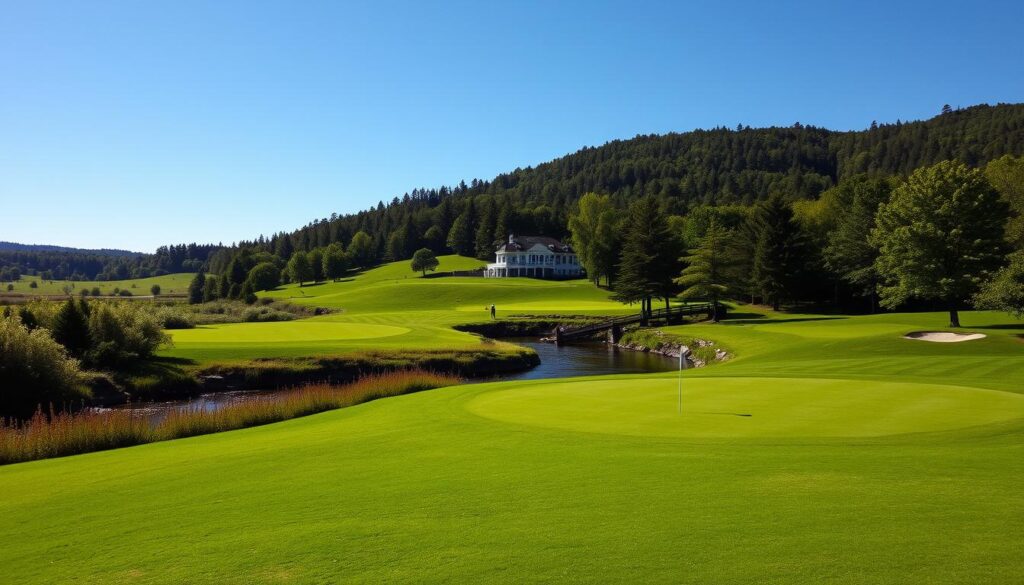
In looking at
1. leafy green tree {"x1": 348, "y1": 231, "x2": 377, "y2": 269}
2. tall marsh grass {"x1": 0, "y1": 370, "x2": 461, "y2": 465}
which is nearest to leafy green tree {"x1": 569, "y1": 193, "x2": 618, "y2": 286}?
leafy green tree {"x1": 348, "y1": 231, "x2": 377, "y2": 269}

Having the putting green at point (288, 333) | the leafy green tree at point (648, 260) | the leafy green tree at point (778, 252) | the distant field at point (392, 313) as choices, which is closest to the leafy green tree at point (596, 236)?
the distant field at point (392, 313)

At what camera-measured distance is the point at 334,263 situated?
448ft

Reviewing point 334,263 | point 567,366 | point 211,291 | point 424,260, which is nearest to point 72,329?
point 567,366

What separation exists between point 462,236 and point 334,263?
31.4 meters

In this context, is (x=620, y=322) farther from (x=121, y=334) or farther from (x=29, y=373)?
(x=29, y=373)

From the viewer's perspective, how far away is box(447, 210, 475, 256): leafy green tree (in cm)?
15575

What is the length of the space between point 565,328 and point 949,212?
3112 centimetres

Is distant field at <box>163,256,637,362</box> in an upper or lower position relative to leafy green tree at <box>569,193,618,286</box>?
lower

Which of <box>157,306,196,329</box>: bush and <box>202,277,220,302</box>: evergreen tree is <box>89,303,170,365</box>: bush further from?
<box>202,277,220,302</box>: evergreen tree

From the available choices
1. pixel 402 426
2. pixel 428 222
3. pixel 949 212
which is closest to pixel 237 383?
pixel 402 426

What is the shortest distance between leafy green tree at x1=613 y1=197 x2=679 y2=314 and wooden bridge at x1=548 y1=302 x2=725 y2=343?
154 cm

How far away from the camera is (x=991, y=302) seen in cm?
3350

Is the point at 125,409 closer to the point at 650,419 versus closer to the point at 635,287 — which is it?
the point at 650,419

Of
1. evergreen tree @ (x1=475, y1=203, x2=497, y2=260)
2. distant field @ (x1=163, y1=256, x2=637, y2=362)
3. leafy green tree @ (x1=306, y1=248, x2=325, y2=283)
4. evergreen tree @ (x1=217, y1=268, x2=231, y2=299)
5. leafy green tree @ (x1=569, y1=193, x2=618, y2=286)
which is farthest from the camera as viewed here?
evergreen tree @ (x1=475, y1=203, x2=497, y2=260)
